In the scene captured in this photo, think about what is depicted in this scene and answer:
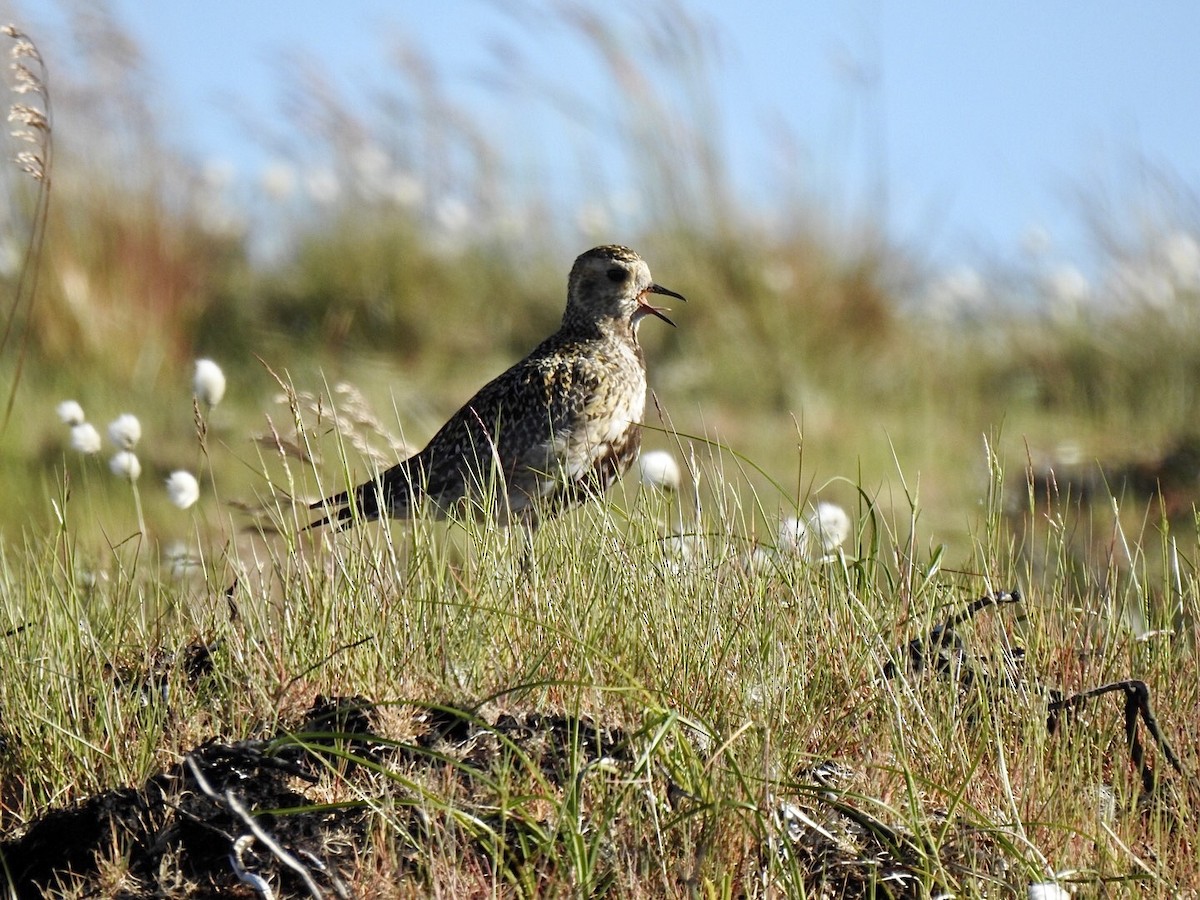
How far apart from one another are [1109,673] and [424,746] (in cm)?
148

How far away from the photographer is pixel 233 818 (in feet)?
9.25

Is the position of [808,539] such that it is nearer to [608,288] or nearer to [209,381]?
[209,381]

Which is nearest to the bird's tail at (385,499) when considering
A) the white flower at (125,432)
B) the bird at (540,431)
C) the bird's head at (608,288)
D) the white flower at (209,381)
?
the bird at (540,431)

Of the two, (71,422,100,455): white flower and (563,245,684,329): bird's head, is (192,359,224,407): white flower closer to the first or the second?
(71,422,100,455): white flower

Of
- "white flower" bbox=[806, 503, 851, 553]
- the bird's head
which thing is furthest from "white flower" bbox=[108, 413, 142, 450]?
"white flower" bbox=[806, 503, 851, 553]

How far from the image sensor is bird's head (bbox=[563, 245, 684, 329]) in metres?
5.95

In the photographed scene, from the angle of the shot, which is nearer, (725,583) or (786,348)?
(725,583)

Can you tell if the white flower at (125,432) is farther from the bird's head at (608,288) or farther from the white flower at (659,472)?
the bird's head at (608,288)

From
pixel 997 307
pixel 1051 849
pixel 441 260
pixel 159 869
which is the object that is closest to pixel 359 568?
pixel 159 869

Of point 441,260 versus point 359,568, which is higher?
point 441,260

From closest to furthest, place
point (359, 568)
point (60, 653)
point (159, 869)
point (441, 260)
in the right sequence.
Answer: point (159, 869) < point (60, 653) < point (359, 568) < point (441, 260)

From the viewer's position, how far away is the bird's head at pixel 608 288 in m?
5.95

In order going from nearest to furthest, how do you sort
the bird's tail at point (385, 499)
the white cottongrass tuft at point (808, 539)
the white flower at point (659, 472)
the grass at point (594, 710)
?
1. the grass at point (594, 710)
2. the white cottongrass tuft at point (808, 539)
3. the white flower at point (659, 472)
4. the bird's tail at point (385, 499)

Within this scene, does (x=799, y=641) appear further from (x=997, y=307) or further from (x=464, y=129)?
(x=464, y=129)
